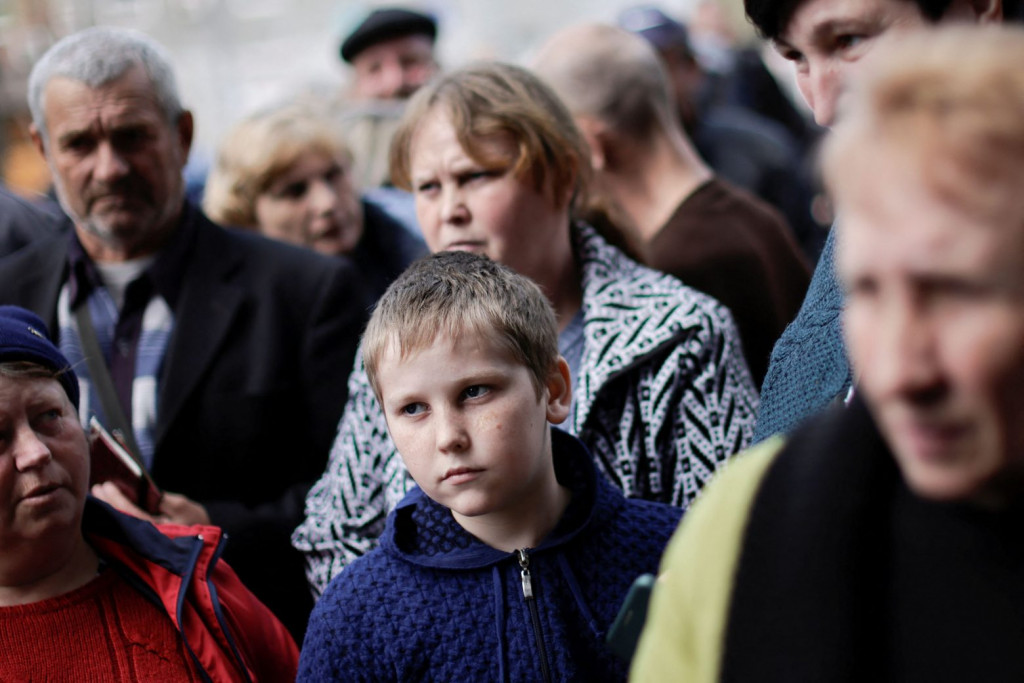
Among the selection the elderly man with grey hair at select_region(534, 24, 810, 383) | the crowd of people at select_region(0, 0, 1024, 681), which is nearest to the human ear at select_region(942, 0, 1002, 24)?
the crowd of people at select_region(0, 0, 1024, 681)

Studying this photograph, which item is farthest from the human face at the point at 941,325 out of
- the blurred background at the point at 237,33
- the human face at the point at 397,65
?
the blurred background at the point at 237,33

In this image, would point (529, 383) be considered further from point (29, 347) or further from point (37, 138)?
point (37, 138)

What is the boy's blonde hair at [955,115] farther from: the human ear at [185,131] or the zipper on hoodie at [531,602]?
the human ear at [185,131]

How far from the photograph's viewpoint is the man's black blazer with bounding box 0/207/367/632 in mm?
2803

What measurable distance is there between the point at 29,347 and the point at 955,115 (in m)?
1.81

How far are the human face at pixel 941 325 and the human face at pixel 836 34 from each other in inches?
36.5

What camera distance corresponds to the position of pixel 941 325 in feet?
2.97

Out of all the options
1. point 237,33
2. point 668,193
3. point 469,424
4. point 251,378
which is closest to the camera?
point 469,424

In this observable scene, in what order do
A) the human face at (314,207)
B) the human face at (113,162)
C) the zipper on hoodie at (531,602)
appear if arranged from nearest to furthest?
the zipper on hoodie at (531,602)
the human face at (113,162)
the human face at (314,207)

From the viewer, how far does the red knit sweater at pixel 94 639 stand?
208 centimetres

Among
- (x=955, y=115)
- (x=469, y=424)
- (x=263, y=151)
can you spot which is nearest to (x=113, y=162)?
(x=263, y=151)

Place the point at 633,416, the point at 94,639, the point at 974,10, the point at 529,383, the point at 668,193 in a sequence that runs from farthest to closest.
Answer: the point at 668,193 → the point at 633,416 → the point at 94,639 → the point at 529,383 → the point at 974,10

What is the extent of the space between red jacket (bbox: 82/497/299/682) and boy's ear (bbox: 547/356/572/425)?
769mm

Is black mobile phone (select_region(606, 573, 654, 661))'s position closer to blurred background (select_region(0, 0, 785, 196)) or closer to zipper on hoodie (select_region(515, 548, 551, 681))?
zipper on hoodie (select_region(515, 548, 551, 681))
